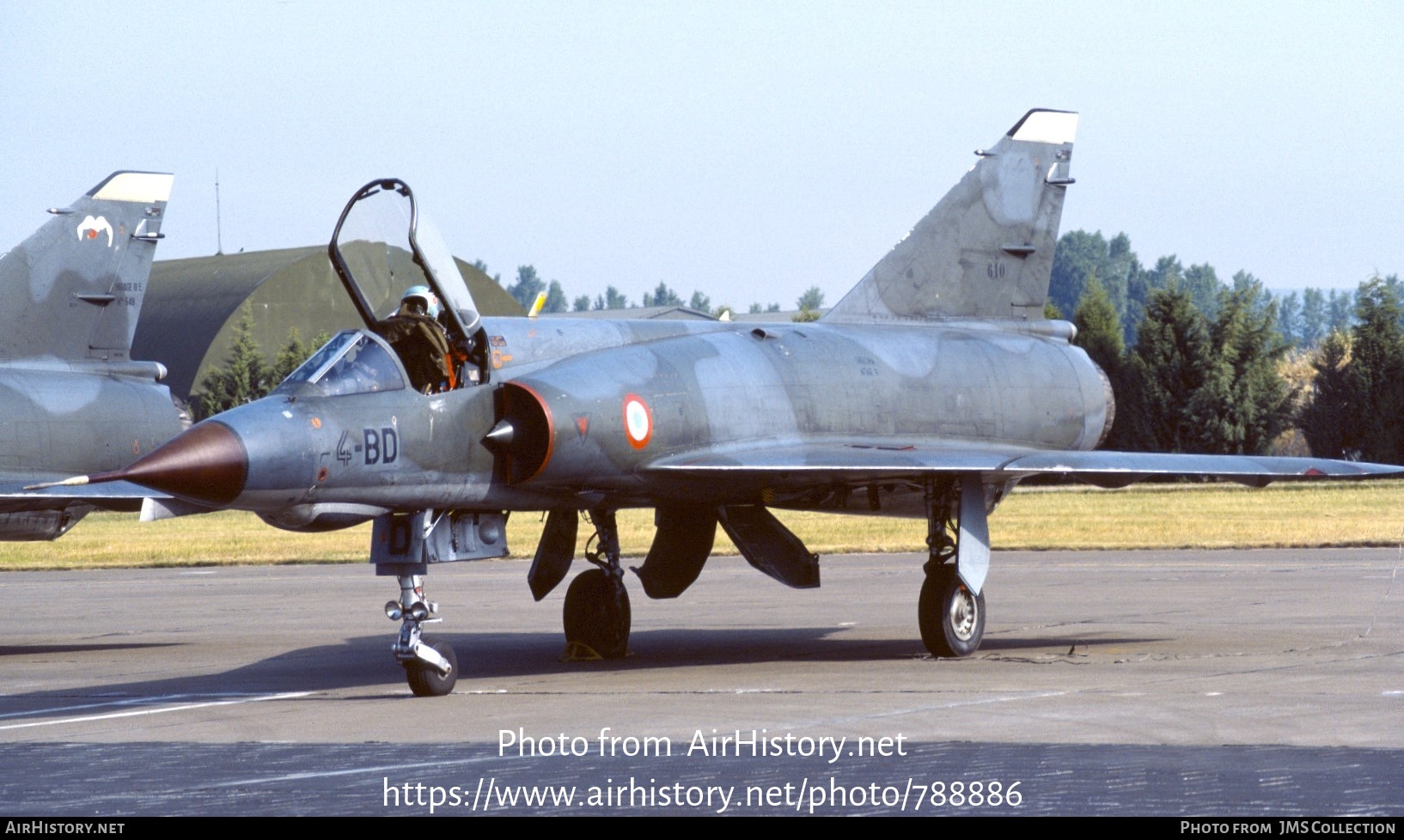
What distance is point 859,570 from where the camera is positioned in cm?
2647

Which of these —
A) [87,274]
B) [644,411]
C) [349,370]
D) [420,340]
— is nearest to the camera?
[349,370]

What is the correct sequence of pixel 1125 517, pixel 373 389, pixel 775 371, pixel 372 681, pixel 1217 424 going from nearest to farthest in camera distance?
pixel 373 389 < pixel 372 681 < pixel 775 371 < pixel 1125 517 < pixel 1217 424

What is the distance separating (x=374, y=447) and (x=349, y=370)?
60cm

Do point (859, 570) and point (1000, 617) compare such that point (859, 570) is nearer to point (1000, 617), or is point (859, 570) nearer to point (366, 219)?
point (1000, 617)

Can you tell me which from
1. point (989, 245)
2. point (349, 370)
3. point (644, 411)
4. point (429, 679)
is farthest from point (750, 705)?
point (989, 245)

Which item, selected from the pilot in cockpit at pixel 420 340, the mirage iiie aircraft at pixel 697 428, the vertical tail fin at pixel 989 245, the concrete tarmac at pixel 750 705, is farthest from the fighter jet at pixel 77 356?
the vertical tail fin at pixel 989 245

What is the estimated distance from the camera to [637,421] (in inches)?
563

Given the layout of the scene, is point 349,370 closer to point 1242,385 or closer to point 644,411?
point 644,411

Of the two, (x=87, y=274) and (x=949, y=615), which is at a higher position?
(x=87, y=274)

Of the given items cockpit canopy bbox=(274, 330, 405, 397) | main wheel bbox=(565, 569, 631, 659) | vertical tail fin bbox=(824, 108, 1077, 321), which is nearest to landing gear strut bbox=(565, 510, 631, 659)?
main wheel bbox=(565, 569, 631, 659)

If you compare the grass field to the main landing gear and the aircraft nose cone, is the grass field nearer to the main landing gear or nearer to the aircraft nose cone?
the main landing gear

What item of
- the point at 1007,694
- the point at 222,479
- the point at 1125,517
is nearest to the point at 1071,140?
the point at 1007,694

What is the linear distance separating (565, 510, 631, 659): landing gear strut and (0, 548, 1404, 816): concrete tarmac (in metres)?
0.26

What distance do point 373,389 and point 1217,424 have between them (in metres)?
46.1
